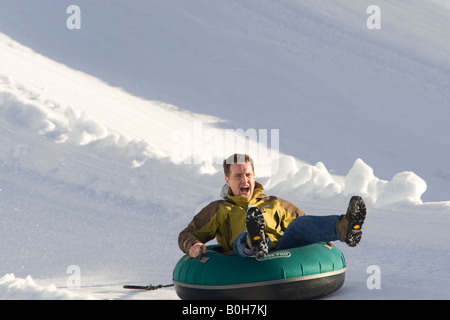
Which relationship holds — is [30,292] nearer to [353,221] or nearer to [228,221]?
[228,221]

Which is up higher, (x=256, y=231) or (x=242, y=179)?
(x=242, y=179)

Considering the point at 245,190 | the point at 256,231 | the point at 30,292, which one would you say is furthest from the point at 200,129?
the point at 256,231

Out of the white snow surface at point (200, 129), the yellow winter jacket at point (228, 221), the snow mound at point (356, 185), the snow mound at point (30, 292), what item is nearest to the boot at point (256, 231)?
the yellow winter jacket at point (228, 221)

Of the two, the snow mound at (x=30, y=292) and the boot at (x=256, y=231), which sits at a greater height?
the boot at (x=256, y=231)

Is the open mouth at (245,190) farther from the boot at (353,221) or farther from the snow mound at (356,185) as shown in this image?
the snow mound at (356,185)

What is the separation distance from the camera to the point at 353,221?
3.53m

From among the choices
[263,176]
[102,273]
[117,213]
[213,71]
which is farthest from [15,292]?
[213,71]

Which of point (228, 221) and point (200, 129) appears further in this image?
point (200, 129)

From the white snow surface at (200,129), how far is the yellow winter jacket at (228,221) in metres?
0.61

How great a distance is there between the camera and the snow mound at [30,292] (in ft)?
12.5

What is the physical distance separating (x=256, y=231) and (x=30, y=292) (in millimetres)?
1543

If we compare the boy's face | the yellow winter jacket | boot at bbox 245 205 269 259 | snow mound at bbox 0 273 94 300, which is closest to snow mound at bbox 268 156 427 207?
the yellow winter jacket

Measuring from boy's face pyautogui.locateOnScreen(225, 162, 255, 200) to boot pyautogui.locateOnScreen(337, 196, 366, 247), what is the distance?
2.17 ft

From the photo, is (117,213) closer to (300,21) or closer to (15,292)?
(15,292)
